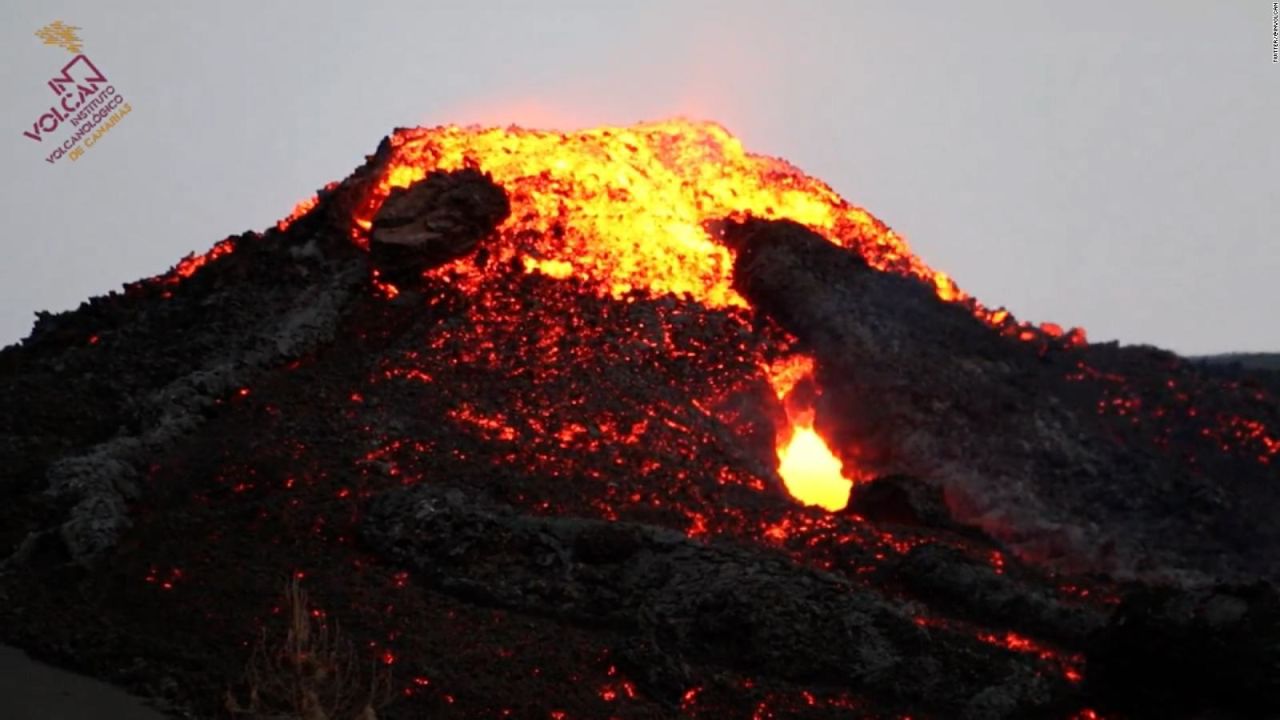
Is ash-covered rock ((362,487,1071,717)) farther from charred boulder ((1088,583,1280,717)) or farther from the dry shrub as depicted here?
the dry shrub

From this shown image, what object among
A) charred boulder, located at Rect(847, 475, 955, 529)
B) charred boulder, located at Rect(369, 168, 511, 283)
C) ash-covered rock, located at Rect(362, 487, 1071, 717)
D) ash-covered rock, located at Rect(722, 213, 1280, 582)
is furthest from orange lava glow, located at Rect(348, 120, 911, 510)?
ash-covered rock, located at Rect(362, 487, 1071, 717)

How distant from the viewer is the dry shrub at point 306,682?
15.7 meters

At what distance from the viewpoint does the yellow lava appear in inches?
1506

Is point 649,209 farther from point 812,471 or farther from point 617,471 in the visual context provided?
point 617,471

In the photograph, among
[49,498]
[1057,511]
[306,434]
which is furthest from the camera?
[1057,511]

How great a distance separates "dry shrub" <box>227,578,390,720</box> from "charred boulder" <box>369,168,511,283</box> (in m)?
17.7

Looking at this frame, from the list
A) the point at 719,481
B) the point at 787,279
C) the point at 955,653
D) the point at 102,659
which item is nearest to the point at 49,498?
the point at 102,659

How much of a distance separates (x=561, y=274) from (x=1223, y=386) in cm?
2127

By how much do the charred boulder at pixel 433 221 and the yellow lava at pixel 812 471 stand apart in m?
11.3

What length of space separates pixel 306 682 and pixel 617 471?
1627cm

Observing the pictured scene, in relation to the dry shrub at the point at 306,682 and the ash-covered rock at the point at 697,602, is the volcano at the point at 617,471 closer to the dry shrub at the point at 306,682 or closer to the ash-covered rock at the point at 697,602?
the ash-covered rock at the point at 697,602

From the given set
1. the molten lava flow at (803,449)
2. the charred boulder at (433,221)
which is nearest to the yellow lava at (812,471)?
the molten lava flow at (803,449)

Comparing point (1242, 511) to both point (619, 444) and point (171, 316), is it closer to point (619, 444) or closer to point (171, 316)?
point (619, 444)

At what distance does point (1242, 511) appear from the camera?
37.2 metres
